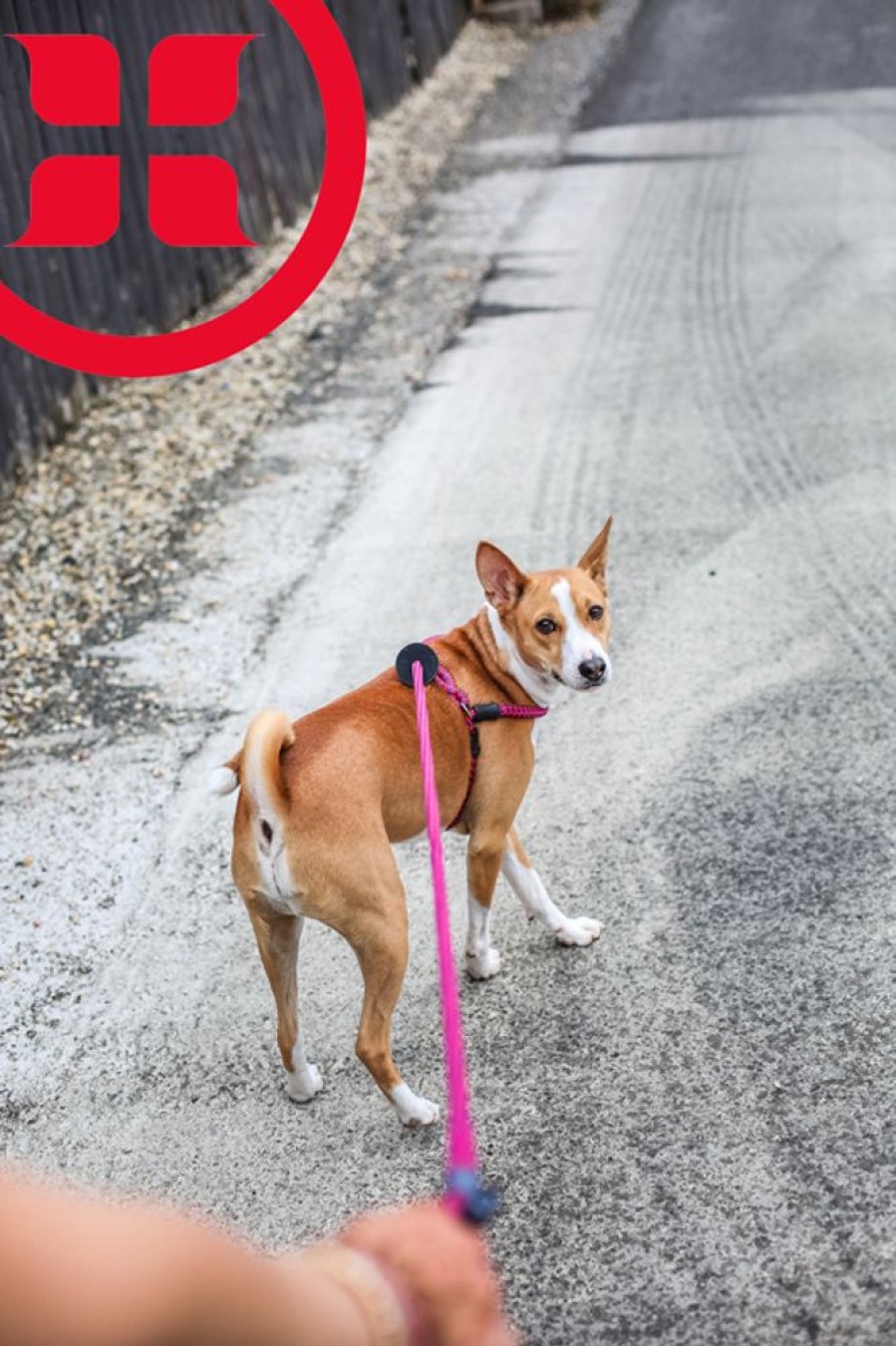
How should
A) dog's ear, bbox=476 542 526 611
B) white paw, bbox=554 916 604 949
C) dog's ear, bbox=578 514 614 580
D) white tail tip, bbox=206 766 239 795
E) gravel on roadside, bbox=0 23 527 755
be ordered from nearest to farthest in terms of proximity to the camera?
white tail tip, bbox=206 766 239 795 → dog's ear, bbox=476 542 526 611 → dog's ear, bbox=578 514 614 580 → white paw, bbox=554 916 604 949 → gravel on roadside, bbox=0 23 527 755

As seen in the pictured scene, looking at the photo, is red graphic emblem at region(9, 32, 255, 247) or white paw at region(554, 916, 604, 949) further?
red graphic emblem at region(9, 32, 255, 247)

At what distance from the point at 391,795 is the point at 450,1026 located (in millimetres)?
1421

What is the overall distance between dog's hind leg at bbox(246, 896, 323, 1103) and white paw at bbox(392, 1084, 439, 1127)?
0.28 meters

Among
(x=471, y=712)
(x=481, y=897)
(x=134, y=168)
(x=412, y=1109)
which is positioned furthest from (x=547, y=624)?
(x=134, y=168)

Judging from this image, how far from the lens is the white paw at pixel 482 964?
404cm

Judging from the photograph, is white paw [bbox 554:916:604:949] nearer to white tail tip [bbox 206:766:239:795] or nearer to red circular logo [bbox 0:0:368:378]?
white tail tip [bbox 206:766:239:795]

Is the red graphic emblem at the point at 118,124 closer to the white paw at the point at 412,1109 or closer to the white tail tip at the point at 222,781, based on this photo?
the white tail tip at the point at 222,781

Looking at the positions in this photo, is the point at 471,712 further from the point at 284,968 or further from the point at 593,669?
the point at 284,968

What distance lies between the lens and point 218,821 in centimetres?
492

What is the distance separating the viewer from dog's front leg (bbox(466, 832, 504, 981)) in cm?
382

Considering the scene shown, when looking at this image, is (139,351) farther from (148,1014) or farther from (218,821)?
(148,1014)

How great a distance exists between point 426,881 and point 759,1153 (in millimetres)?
1482

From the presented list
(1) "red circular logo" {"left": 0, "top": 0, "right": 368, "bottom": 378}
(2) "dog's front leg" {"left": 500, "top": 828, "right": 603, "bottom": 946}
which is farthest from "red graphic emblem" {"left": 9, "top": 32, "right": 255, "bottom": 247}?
(2) "dog's front leg" {"left": 500, "top": 828, "right": 603, "bottom": 946}

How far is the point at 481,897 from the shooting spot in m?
3.91
